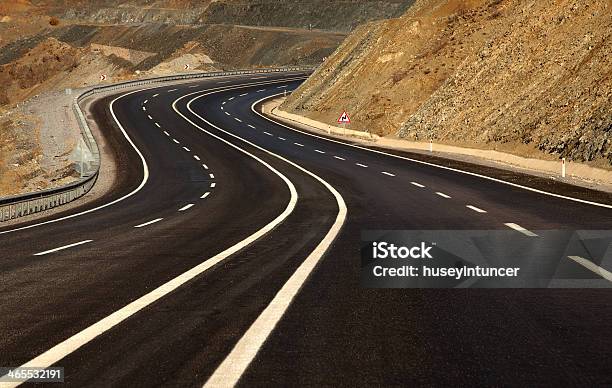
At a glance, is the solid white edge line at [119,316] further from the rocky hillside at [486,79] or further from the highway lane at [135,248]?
the rocky hillside at [486,79]

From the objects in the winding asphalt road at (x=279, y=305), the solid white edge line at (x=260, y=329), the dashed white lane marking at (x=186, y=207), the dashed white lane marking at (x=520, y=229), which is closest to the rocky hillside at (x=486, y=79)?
the winding asphalt road at (x=279, y=305)

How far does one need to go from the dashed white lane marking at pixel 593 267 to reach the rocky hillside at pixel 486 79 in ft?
60.7

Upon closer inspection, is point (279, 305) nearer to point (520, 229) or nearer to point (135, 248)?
point (135, 248)

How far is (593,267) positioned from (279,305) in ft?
14.2

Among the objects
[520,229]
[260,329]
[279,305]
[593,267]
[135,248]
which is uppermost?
[260,329]

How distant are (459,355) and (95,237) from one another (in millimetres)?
10625

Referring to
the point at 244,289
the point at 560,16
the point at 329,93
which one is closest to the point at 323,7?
the point at 329,93

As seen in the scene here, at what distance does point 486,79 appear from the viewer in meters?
45.2

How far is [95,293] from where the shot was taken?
869cm

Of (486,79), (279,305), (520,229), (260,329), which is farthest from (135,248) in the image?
(486,79)

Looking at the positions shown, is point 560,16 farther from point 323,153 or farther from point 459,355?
point 459,355

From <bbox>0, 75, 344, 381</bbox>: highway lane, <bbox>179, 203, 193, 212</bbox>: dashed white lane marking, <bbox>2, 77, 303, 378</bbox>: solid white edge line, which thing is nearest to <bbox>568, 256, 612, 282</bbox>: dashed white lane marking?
<bbox>0, 75, 344, 381</bbox>: highway lane

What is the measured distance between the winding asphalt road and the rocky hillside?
1368cm

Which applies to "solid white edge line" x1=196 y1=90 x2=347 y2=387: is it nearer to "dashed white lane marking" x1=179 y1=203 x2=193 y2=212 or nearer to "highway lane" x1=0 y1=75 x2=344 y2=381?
"highway lane" x1=0 y1=75 x2=344 y2=381
